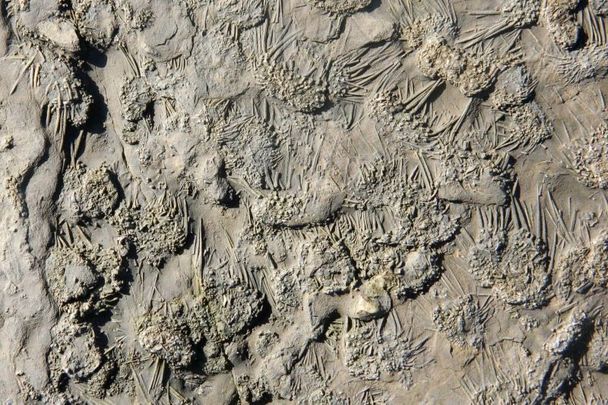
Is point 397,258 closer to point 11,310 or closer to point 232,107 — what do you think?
point 232,107

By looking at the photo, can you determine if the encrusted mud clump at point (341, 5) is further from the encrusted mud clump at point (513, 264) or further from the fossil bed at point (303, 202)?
the encrusted mud clump at point (513, 264)

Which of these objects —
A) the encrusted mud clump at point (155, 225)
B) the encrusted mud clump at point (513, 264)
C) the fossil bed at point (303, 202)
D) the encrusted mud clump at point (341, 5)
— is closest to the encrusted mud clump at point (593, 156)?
the fossil bed at point (303, 202)

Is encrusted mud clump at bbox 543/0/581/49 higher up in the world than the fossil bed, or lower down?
higher up

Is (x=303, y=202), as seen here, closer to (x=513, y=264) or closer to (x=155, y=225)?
(x=155, y=225)

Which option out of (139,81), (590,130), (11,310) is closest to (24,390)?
(11,310)

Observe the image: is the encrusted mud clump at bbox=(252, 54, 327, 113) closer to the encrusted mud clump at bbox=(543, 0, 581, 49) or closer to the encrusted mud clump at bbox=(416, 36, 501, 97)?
the encrusted mud clump at bbox=(416, 36, 501, 97)

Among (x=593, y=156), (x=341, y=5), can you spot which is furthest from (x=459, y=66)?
(x=593, y=156)

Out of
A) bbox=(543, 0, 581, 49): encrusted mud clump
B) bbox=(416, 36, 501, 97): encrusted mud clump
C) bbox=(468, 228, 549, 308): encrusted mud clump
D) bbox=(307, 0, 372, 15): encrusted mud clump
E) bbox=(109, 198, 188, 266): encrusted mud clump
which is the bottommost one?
bbox=(468, 228, 549, 308): encrusted mud clump

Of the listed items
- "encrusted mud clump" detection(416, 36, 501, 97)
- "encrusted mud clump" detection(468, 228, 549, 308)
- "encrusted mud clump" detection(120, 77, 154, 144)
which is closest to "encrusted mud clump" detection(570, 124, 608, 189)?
"encrusted mud clump" detection(468, 228, 549, 308)
